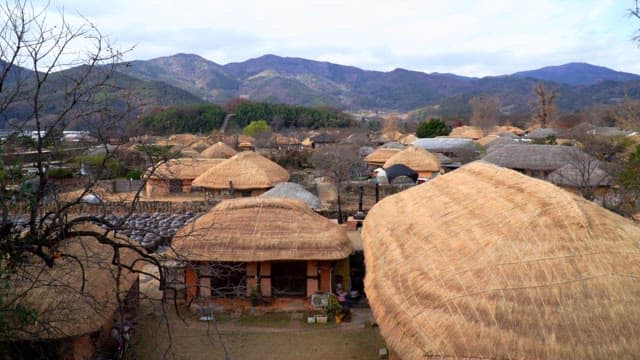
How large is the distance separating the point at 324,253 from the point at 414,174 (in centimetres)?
1751

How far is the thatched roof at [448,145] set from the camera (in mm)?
40172

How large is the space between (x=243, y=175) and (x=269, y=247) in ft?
45.8

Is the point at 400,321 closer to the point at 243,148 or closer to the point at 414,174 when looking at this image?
the point at 414,174

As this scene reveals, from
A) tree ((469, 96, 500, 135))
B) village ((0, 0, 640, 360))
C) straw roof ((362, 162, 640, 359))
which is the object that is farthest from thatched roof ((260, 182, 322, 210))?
tree ((469, 96, 500, 135))

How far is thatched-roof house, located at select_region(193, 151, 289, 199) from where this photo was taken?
25531mm

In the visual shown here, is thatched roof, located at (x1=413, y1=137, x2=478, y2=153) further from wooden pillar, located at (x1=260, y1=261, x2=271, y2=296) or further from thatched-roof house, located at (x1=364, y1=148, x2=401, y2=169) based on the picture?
wooden pillar, located at (x1=260, y1=261, x2=271, y2=296)

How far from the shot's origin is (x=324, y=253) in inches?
479

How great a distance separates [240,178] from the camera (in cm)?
2570

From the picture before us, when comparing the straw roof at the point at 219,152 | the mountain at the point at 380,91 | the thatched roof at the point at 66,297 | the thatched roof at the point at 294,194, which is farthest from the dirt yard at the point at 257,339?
the mountain at the point at 380,91

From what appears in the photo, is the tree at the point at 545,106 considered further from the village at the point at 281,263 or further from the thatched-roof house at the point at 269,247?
the thatched-roof house at the point at 269,247

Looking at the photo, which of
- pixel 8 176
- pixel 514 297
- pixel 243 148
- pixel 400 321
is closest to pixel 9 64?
pixel 8 176

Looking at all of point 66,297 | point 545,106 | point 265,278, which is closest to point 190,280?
point 265,278

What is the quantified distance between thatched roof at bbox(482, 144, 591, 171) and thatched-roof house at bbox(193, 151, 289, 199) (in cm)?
1279

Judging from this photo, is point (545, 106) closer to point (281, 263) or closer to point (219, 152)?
point (219, 152)
